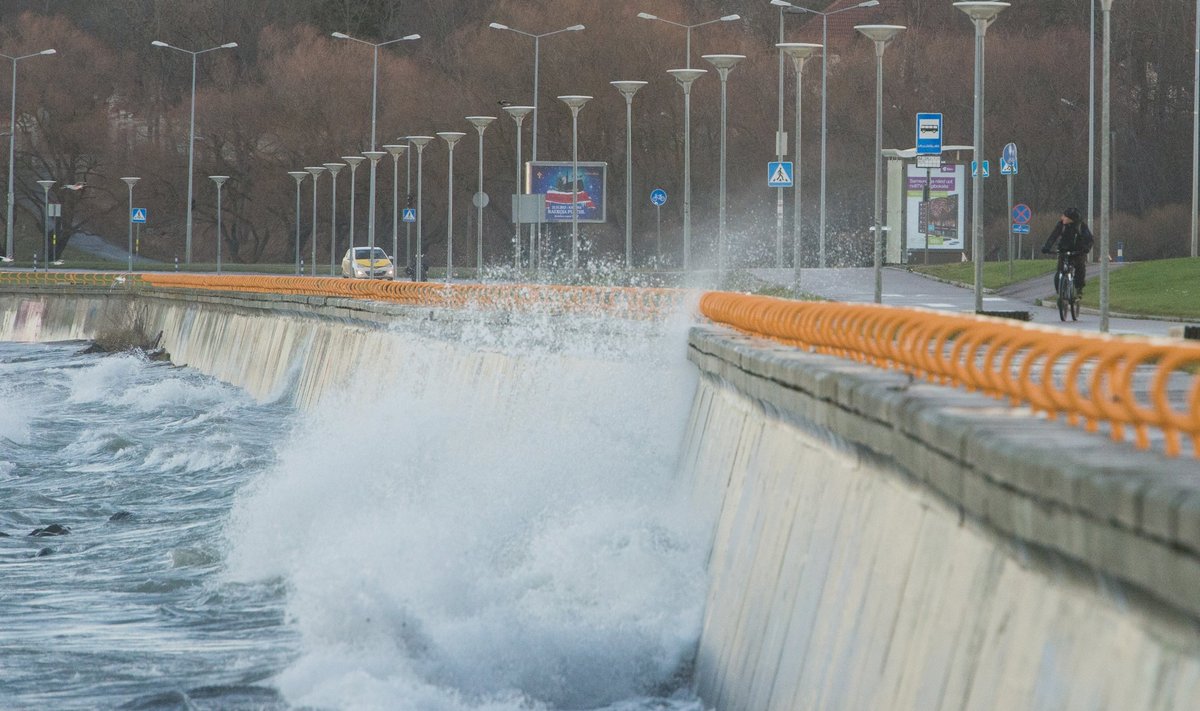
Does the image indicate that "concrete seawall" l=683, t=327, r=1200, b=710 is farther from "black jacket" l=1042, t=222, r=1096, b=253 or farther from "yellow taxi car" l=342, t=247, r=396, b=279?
"yellow taxi car" l=342, t=247, r=396, b=279

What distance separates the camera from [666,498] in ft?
52.7

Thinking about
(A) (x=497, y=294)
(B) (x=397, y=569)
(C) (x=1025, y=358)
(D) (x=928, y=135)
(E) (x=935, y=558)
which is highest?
(D) (x=928, y=135)

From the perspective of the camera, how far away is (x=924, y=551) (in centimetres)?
814

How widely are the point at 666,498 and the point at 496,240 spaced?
79.3 metres

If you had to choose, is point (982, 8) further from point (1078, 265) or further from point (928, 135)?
point (928, 135)

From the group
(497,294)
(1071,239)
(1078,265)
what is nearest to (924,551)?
(1071,239)

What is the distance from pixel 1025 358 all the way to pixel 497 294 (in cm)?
2105

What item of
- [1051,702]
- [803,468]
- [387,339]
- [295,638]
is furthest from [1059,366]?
[387,339]

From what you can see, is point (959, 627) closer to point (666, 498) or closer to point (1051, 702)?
point (1051, 702)

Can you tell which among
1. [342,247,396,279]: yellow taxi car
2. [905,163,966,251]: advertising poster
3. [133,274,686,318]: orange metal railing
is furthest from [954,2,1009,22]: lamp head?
[905,163,966,251]: advertising poster

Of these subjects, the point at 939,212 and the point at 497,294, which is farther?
the point at 939,212

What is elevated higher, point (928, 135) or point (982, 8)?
point (982, 8)

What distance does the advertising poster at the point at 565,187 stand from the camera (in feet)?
243

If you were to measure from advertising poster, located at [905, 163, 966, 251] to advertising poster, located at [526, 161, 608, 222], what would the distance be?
12010 mm
